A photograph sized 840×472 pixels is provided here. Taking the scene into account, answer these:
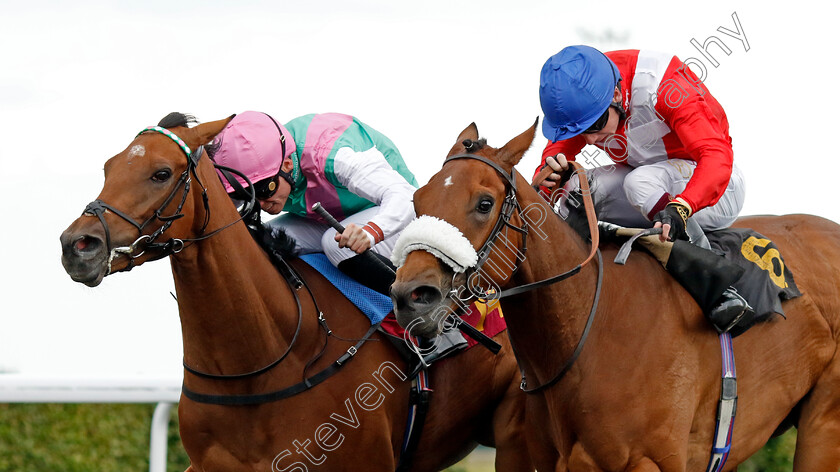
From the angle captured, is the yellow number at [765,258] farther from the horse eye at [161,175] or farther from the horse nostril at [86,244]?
the horse nostril at [86,244]

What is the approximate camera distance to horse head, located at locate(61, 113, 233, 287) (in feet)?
9.66

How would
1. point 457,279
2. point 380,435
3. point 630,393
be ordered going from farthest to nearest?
point 380,435
point 630,393
point 457,279

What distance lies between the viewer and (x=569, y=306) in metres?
3.16

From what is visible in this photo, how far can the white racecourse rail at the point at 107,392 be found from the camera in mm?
3801

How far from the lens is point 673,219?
10.5 ft

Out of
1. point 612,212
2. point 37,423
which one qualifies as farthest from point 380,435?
point 37,423

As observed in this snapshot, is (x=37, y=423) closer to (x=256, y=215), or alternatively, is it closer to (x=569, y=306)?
(x=256, y=215)

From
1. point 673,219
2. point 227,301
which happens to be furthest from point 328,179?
point 673,219

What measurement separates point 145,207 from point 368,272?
3.47 ft

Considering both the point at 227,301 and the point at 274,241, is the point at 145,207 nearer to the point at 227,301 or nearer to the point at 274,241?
the point at 227,301

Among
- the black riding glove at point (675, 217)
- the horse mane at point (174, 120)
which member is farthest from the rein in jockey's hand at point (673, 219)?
the horse mane at point (174, 120)

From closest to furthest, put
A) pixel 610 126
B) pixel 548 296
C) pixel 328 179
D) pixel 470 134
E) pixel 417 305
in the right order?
pixel 417 305 < pixel 548 296 < pixel 470 134 < pixel 610 126 < pixel 328 179

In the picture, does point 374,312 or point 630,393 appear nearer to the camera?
point 630,393

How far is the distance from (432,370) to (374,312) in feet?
1.25
